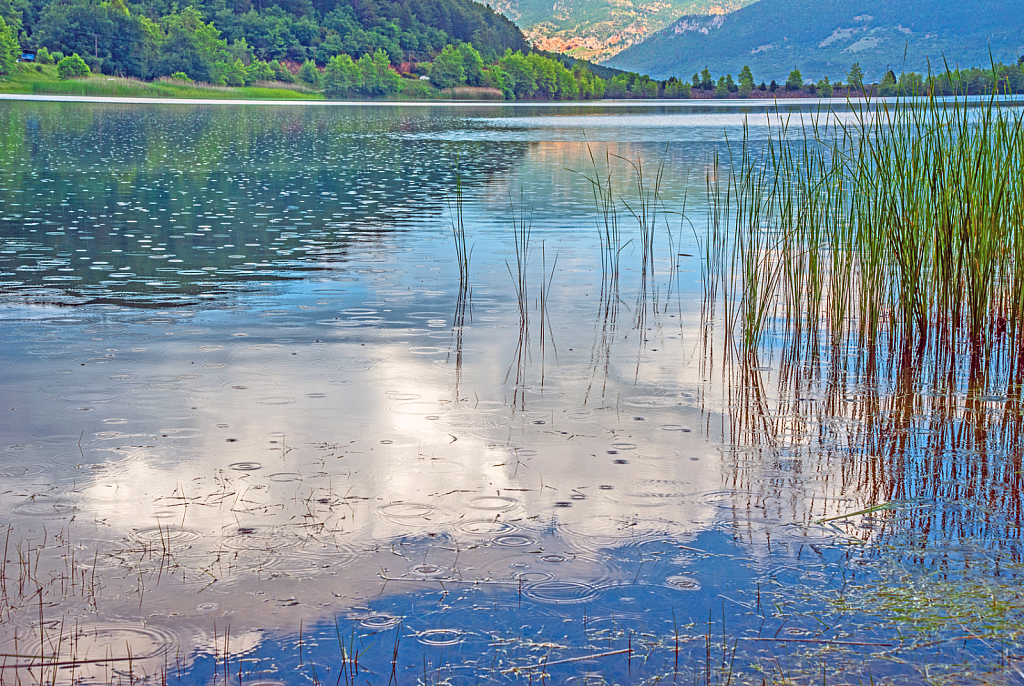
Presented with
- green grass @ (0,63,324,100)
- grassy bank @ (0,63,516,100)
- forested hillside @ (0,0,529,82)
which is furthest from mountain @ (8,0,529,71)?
green grass @ (0,63,324,100)

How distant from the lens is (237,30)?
139750 mm

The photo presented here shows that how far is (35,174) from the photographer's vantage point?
19312 mm

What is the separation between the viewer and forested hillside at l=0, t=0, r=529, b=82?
111125 millimetres

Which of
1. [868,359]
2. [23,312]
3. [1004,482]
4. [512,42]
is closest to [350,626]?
[1004,482]

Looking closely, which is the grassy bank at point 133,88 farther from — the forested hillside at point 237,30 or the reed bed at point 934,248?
the reed bed at point 934,248

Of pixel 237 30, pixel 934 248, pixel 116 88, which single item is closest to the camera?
pixel 934 248

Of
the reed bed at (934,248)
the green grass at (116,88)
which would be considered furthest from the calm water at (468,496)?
A: the green grass at (116,88)

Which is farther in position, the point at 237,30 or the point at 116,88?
the point at 237,30

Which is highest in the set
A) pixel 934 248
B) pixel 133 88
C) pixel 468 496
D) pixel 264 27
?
pixel 264 27

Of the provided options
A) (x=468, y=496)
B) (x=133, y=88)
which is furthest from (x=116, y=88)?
(x=468, y=496)

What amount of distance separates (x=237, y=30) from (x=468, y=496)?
14821cm

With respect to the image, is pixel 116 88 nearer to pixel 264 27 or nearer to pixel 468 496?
pixel 264 27

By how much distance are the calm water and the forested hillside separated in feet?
370

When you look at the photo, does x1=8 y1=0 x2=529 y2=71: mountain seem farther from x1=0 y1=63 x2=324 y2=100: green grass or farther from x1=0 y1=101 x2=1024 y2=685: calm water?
x1=0 y1=101 x2=1024 y2=685: calm water
